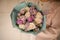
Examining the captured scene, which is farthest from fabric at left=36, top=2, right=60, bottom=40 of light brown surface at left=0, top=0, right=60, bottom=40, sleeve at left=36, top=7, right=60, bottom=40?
light brown surface at left=0, top=0, right=60, bottom=40

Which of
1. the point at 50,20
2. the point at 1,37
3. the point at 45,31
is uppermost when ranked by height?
the point at 50,20

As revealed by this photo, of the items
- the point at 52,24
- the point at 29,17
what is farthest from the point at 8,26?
the point at 52,24

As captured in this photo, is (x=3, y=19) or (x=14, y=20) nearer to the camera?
(x=14, y=20)

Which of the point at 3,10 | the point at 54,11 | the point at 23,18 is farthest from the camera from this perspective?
the point at 3,10

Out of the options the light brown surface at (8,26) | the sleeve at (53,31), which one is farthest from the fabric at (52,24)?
the light brown surface at (8,26)

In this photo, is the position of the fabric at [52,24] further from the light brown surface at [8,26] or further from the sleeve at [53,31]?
the light brown surface at [8,26]

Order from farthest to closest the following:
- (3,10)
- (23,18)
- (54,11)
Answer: (3,10), (54,11), (23,18)

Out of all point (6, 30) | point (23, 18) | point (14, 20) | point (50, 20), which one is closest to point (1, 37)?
point (6, 30)

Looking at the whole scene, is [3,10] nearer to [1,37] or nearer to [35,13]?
[1,37]

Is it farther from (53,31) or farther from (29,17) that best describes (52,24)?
(29,17)
